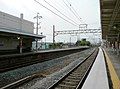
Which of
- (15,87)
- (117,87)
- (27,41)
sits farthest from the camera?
(27,41)

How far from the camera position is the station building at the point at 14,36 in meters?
33.3

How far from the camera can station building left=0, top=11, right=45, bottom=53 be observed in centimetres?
3330

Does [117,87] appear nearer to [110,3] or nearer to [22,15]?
[110,3]

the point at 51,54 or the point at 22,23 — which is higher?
the point at 22,23

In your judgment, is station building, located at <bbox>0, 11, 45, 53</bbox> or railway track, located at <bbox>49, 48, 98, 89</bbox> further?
station building, located at <bbox>0, 11, 45, 53</bbox>

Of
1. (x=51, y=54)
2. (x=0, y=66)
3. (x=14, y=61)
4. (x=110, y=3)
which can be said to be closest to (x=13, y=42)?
(x=51, y=54)

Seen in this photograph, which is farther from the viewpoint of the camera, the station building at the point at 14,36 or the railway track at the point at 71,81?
the station building at the point at 14,36

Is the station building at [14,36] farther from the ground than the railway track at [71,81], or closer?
farther from the ground

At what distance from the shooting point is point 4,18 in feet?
128

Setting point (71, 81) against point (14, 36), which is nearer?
point (71, 81)

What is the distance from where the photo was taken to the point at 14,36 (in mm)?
33438

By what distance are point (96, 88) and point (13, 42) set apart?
29.4 m

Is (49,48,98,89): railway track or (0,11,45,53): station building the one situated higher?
(0,11,45,53): station building

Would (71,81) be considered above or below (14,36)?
below
